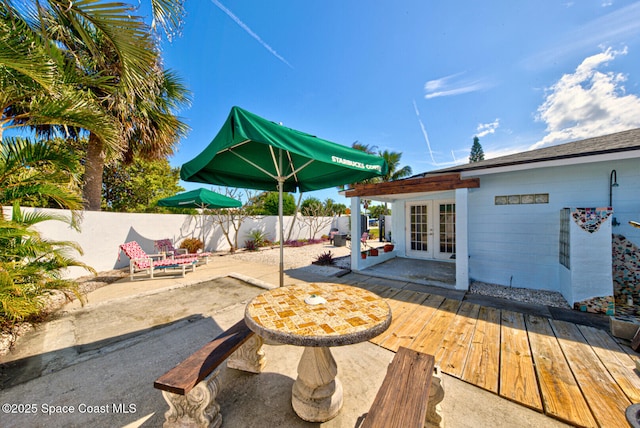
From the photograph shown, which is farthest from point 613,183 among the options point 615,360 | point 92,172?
point 92,172

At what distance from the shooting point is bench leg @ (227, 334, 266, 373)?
2139 millimetres

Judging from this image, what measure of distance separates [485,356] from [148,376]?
3633mm

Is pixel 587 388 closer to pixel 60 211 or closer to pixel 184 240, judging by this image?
pixel 60 211

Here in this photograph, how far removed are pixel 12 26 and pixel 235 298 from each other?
4.71m

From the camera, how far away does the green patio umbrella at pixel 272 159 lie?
192 cm

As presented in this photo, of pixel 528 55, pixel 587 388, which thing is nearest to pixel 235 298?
pixel 587 388

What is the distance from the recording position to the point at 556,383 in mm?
1968

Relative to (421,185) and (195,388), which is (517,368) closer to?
(195,388)

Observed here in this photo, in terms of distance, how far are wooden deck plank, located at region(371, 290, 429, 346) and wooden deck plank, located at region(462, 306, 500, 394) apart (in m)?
0.89

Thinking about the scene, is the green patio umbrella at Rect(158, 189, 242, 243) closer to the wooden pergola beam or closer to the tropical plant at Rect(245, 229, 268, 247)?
the tropical plant at Rect(245, 229, 268, 247)

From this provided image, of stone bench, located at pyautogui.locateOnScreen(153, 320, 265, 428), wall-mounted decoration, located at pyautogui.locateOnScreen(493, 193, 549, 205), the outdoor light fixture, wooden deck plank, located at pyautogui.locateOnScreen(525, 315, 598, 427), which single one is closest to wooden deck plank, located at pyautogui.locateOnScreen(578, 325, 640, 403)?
wooden deck plank, located at pyautogui.locateOnScreen(525, 315, 598, 427)

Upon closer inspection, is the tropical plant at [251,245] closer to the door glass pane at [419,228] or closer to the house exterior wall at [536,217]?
the door glass pane at [419,228]

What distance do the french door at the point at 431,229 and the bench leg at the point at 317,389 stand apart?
22.4 ft

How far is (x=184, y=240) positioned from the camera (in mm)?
8523
